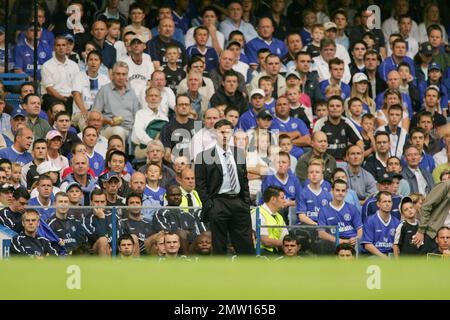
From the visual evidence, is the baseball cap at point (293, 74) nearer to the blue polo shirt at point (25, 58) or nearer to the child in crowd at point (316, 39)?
the child in crowd at point (316, 39)

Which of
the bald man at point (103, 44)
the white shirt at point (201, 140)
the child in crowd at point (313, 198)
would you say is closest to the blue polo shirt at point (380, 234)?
the child in crowd at point (313, 198)

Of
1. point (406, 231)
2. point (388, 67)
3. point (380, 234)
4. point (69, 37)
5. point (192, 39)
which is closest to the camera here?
point (406, 231)

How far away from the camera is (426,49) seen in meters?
19.7

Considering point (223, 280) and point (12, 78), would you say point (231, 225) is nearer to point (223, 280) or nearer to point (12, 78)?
point (223, 280)

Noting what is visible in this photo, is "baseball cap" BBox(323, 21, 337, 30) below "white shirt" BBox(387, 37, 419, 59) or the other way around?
the other way around

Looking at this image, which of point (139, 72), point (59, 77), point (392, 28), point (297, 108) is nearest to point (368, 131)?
point (297, 108)

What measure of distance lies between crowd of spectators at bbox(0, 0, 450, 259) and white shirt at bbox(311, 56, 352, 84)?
35mm

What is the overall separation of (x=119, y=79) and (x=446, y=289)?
793 cm

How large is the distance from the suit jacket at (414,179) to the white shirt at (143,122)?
309cm

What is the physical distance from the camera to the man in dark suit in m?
13.1

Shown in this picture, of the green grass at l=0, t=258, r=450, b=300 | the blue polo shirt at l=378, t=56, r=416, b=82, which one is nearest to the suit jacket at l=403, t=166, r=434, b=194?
the blue polo shirt at l=378, t=56, r=416, b=82

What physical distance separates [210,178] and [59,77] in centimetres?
475

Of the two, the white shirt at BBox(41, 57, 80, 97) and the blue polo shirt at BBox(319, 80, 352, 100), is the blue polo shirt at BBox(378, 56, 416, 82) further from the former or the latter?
the white shirt at BBox(41, 57, 80, 97)
